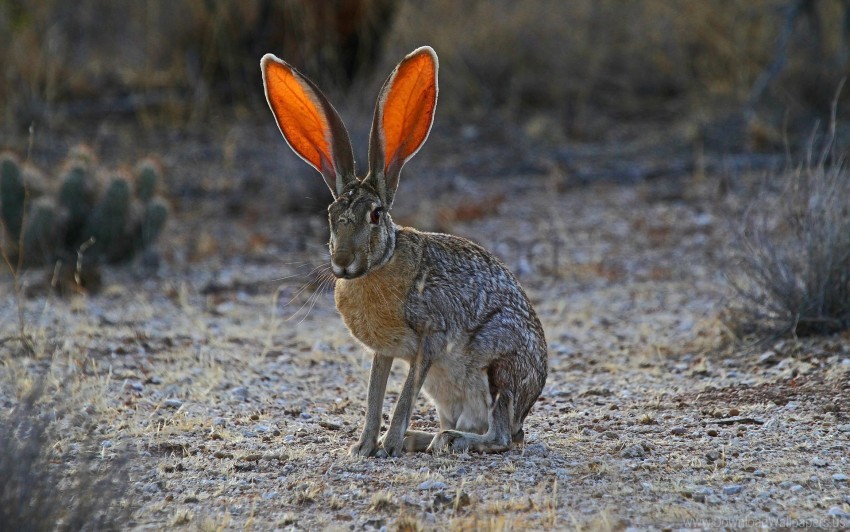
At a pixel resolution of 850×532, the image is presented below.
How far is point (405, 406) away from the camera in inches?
216

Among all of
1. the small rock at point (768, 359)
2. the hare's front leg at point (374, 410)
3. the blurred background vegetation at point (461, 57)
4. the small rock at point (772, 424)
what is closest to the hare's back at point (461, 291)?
the hare's front leg at point (374, 410)

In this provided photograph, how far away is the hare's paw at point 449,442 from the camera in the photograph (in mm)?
5523

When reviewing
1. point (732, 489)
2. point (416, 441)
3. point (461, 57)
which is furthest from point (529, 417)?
point (461, 57)

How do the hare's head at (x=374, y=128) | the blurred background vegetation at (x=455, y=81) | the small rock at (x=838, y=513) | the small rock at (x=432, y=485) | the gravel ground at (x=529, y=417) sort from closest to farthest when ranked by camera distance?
the small rock at (x=838, y=513)
the gravel ground at (x=529, y=417)
the small rock at (x=432, y=485)
the hare's head at (x=374, y=128)
the blurred background vegetation at (x=455, y=81)

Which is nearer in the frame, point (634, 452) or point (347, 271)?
point (347, 271)

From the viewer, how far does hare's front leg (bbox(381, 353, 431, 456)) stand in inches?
213

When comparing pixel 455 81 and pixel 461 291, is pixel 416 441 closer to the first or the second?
pixel 461 291

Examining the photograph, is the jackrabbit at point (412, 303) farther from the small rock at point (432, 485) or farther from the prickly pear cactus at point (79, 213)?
the prickly pear cactus at point (79, 213)

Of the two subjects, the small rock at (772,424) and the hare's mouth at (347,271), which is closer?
the hare's mouth at (347,271)

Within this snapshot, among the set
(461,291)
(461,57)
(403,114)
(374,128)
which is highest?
(461,57)

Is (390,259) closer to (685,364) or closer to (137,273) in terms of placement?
(685,364)

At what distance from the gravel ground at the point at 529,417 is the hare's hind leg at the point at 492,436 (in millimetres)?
106

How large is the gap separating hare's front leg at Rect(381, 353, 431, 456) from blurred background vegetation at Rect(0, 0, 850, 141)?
8.07 m

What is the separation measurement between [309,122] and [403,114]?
1.55 ft
